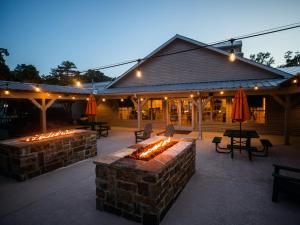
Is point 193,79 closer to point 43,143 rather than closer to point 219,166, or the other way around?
point 219,166

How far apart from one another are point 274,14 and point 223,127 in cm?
938

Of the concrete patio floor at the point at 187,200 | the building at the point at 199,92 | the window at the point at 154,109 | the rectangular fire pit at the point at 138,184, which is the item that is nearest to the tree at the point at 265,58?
the building at the point at 199,92

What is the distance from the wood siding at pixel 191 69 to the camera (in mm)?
10727

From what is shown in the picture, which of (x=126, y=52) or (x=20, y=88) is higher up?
(x=126, y=52)

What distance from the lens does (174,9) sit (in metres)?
12.6

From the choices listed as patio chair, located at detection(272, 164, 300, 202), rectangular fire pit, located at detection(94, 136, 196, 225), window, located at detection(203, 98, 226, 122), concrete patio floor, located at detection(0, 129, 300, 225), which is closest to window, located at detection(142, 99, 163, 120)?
window, located at detection(203, 98, 226, 122)

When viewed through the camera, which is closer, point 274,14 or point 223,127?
point 223,127

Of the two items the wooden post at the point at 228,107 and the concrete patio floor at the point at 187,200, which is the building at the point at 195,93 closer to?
the wooden post at the point at 228,107

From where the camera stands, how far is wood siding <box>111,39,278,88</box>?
35.2 ft

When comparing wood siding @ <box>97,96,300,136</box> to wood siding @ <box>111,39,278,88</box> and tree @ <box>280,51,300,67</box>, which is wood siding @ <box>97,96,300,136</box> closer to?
wood siding @ <box>111,39,278,88</box>

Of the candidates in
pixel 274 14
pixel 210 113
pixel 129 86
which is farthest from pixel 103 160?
pixel 274 14

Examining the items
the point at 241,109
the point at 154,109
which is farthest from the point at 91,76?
the point at 241,109

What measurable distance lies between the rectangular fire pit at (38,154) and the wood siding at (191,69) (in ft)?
28.3

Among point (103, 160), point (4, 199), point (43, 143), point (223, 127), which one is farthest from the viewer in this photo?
point (223, 127)
